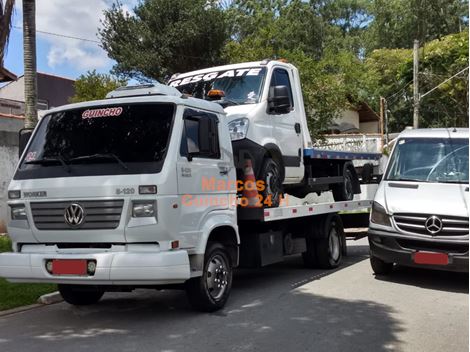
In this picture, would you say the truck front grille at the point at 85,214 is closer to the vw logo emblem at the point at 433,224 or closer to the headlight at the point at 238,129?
the headlight at the point at 238,129

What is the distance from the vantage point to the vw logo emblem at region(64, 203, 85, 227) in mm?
5504

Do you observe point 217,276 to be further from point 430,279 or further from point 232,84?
point 430,279

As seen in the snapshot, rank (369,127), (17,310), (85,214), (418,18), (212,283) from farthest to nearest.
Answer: (418,18), (369,127), (17,310), (212,283), (85,214)

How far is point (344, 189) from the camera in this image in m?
10.1

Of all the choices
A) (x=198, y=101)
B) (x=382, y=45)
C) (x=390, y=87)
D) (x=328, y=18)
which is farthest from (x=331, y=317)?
(x=328, y=18)

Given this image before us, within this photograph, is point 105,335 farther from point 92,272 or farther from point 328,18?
point 328,18

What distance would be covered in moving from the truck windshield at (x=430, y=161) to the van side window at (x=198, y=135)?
348 cm

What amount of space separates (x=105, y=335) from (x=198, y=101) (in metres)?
2.73

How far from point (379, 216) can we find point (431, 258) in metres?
0.97

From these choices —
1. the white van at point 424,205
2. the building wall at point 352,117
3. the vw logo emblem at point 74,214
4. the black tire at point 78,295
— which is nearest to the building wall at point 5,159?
the black tire at point 78,295

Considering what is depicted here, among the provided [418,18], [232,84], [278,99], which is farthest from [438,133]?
[418,18]

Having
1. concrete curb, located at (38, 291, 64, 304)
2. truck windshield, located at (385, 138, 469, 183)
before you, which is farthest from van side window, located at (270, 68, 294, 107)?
concrete curb, located at (38, 291, 64, 304)

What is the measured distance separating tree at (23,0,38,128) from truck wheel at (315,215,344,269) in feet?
19.2

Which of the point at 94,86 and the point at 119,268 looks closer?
the point at 119,268
